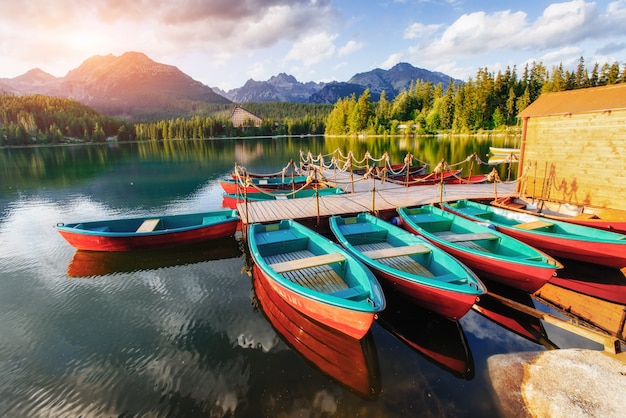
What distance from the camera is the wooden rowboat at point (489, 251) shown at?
9.16 meters

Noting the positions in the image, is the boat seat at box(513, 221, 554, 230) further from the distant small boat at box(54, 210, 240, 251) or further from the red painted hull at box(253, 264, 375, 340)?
the distant small boat at box(54, 210, 240, 251)

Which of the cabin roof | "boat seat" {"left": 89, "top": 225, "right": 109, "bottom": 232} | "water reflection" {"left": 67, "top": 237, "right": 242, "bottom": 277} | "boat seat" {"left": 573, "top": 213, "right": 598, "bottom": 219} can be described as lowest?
"water reflection" {"left": 67, "top": 237, "right": 242, "bottom": 277}

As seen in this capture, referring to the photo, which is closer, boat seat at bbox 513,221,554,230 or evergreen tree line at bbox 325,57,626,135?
boat seat at bbox 513,221,554,230

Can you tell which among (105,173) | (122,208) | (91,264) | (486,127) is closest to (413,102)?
(486,127)

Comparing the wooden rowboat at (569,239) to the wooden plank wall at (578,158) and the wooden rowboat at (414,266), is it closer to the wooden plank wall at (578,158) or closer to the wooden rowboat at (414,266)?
the wooden plank wall at (578,158)

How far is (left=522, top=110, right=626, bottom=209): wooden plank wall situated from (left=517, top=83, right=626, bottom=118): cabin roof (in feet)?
0.89

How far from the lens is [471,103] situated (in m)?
87.2

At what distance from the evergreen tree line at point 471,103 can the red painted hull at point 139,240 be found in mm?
86647

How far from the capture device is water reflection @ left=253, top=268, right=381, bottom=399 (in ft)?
22.9

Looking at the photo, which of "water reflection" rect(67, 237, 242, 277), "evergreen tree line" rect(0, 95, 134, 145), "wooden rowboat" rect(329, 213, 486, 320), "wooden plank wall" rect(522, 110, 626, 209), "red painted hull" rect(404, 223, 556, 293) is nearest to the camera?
"wooden rowboat" rect(329, 213, 486, 320)

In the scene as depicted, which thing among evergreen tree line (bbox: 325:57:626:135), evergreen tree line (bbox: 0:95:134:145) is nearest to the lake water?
evergreen tree line (bbox: 325:57:626:135)

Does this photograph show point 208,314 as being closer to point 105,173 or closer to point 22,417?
point 22,417

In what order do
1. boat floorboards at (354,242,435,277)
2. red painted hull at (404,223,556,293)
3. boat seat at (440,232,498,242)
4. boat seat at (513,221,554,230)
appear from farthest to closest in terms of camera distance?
boat seat at (513,221,554,230)
boat seat at (440,232,498,242)
boat floorboards at (354,242,435,277)
red painted hull at (404,223,556,293)

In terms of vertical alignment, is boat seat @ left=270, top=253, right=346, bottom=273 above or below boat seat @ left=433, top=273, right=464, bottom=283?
above
